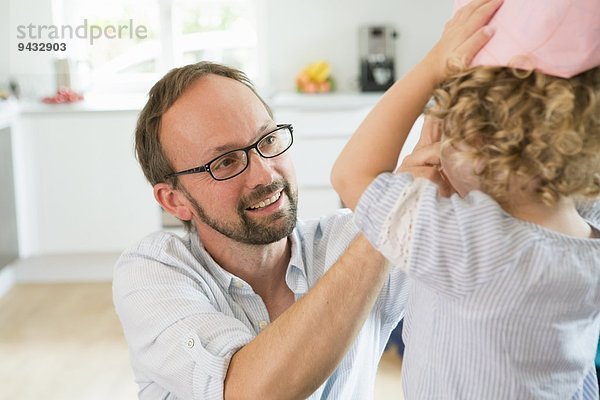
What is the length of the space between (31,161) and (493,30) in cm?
409

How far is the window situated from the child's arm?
4.37 m

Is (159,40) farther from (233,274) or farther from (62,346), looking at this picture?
(233,274)

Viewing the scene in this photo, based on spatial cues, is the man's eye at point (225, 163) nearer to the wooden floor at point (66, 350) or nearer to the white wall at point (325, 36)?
the wooden floor at point (66, 350)

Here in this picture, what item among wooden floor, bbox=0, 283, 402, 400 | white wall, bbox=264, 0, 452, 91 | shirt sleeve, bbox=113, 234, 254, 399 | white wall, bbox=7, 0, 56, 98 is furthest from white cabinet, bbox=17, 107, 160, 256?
shirt sleeve, bbox=113, 234, 254, 399

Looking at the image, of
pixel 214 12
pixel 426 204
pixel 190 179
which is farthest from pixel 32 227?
pixel 426 204

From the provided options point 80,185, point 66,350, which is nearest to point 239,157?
point 66,350

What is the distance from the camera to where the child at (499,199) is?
0.90 meters

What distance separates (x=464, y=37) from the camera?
0.95 metres

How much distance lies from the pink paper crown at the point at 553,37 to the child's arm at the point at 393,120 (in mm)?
73

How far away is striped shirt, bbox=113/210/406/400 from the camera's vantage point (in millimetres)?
1287

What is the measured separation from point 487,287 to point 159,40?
4.67 m

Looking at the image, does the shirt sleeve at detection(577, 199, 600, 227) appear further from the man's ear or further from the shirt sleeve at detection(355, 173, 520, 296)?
the man's ear

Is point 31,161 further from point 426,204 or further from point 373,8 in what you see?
point 426,204

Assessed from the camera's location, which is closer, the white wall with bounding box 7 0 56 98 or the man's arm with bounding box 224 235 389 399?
the man's arm with bounding box 224 235 389 399
